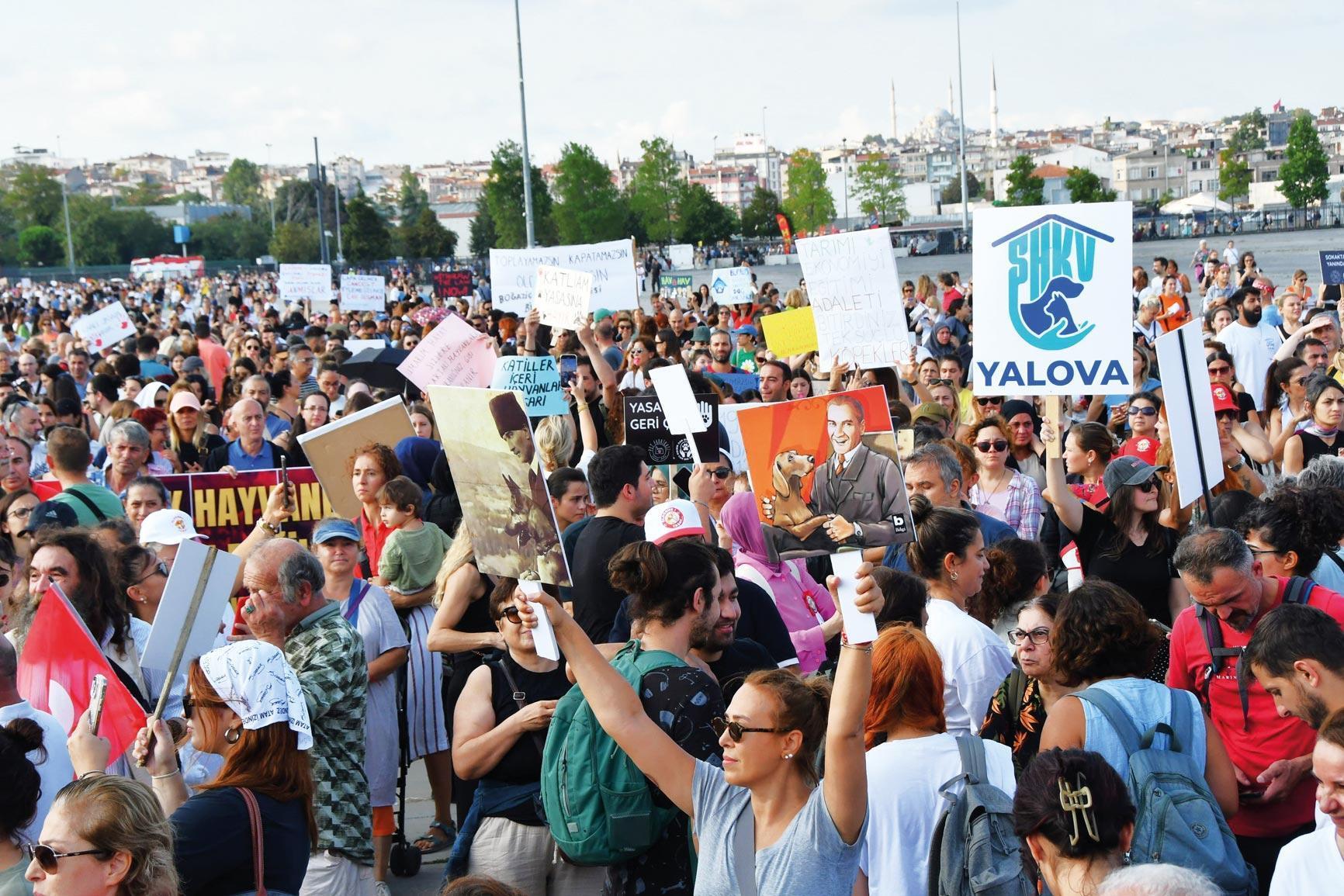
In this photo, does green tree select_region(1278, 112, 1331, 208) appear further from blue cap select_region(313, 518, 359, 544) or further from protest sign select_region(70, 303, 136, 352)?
blue cap select_region(313, 518, 359, 544)

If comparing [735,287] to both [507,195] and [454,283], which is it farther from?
[507,195]

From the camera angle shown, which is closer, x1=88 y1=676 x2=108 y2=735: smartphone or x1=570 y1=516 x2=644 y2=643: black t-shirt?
A: x1=88 y1=676 x2=108 y2=735: smartphone

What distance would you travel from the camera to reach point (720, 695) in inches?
152

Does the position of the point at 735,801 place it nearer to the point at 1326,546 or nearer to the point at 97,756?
the point at 97,756

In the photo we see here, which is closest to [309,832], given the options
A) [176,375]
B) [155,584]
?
[155,584]

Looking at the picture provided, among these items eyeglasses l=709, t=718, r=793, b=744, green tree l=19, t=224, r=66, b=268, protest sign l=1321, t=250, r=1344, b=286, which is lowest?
eyeglasses l=709, t=718, r=793, b=744

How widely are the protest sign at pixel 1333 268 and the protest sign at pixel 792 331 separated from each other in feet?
23.3

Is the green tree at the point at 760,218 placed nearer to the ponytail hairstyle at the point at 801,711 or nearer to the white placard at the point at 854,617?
the ponytail hairstyle at the point at 801,711

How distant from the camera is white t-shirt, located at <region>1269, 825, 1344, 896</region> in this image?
3.13 metres

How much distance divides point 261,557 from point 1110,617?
2.72 m

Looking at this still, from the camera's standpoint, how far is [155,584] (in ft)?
17.5

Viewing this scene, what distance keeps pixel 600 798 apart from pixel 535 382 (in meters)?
4.97

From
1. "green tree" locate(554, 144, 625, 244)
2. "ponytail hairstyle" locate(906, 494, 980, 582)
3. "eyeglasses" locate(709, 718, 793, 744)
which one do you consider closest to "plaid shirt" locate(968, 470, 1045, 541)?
"ponytail hairstyle" locate(906, 494, 980, 582)

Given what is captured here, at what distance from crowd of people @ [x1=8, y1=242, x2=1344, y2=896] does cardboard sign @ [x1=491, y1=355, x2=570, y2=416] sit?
1.11 meters
